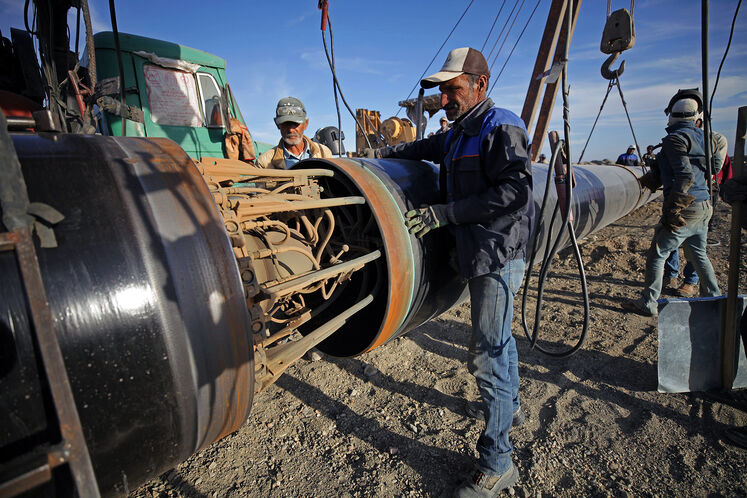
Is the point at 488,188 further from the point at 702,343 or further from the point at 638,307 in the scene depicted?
the point at 638,307

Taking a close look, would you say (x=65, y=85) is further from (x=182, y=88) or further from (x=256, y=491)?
(x=256, y=491)

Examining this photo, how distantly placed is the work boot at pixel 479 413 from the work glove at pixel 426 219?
4.12ft

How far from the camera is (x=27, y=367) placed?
948mm

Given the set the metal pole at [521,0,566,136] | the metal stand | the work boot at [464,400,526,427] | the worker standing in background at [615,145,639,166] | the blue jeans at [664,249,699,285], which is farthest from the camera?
the worker standing in background at [615,145,639,166]

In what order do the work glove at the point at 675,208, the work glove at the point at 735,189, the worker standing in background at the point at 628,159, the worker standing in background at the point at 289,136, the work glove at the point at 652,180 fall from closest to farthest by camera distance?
the work glove at the point at 735,189 → the work glove at the point at 675,208 → the worker standing in background at the point at 289,136 → the work glove at the point at 652,180 → the worker standing in background at the point at 628,159

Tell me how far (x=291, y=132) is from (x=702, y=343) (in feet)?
12.5

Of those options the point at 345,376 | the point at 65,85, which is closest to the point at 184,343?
the point at 345,376

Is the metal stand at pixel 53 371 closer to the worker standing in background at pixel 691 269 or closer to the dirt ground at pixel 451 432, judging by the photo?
the dirt ground at pixel 451 432

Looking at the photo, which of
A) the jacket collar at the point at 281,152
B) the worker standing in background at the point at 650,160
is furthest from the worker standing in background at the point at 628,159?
the jacket collar at the point at 281,152

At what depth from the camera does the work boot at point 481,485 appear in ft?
5.97

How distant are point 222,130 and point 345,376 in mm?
3714

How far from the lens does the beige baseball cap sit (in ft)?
6.31

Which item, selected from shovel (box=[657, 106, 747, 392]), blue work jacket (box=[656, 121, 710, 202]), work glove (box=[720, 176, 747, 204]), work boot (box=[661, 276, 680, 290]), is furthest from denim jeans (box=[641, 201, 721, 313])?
work glove (box=[720, 176, 747, 204])

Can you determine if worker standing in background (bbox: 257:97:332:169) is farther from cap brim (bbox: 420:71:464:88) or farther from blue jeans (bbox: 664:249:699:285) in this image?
blue jeans (bbox: 664:249:699:285)
